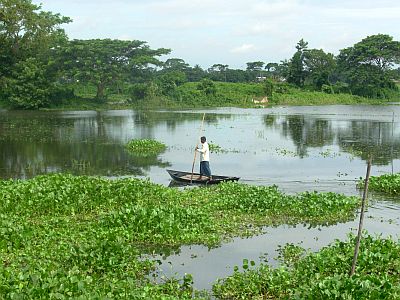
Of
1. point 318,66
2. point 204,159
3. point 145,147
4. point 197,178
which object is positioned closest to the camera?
point 197,178

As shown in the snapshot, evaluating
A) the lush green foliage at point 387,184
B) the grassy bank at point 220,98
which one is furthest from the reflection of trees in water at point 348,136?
the grassy bank at point 220,98

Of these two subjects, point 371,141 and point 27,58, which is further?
point 27,58

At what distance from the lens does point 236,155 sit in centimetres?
2878

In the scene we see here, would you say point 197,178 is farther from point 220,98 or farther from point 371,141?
point 220,98

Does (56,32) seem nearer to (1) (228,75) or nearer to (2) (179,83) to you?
(2) (179,83)

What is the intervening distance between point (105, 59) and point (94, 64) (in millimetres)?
1923

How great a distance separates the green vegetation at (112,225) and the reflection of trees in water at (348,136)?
12.5 metres


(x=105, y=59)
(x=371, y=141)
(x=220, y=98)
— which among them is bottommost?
(x=371, y=141)

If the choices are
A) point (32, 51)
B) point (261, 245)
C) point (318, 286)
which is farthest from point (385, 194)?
point (32, 51)

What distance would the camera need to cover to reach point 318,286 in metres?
8.23

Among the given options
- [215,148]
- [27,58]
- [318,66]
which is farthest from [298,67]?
[215,148]

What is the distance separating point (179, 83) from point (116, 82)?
68.9 ft

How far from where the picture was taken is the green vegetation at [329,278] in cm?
813

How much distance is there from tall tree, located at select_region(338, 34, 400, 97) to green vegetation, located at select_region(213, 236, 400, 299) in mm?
70797
